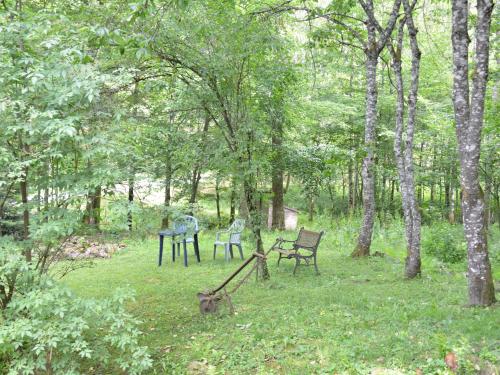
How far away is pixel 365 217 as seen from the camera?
8.19 meters

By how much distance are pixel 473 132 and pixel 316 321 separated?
2.58m

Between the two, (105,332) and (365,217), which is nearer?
(105,332)

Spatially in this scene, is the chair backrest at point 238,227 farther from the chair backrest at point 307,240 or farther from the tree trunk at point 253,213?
the tree trunk at point 253,213

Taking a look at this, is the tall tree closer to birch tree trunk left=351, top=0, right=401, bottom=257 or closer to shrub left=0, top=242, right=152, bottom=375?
birch tree trunk left=351, top=0, right=401, bottom=257

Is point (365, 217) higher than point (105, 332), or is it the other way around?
point (365, 217)

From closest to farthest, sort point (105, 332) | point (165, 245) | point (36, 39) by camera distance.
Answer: point (36, 39)
point (105, 332)
point (165, 245)

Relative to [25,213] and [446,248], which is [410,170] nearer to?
[446,248]

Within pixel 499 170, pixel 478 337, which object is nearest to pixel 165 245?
pixel 478 337

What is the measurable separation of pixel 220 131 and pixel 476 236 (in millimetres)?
3794

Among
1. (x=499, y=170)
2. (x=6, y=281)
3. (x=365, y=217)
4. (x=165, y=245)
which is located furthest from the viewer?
(x=499, y=170)

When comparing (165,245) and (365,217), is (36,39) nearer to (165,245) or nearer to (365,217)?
(365,217)

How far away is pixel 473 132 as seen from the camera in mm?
4223

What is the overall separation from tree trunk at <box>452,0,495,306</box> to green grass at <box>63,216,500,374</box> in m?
0.35

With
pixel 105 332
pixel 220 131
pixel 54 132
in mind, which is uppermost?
pixel 220 131
